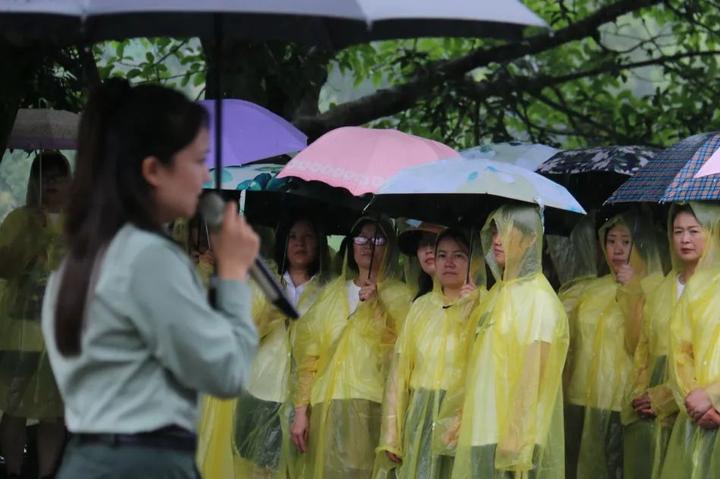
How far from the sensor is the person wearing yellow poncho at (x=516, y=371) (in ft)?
20.6

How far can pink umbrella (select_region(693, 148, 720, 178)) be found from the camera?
6.42 meters

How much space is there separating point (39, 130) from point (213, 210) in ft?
17.2

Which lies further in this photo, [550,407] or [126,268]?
[550,407]

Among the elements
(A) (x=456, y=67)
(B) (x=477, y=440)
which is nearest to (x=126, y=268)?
(B) (x=477, y=440)

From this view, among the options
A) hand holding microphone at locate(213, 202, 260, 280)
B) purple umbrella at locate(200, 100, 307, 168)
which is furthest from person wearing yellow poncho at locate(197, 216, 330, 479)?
hand holding microphone at locate(213, 202, 260, 280)

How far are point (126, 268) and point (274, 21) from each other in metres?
1.38

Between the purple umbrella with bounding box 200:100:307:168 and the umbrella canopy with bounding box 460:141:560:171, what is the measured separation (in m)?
1.38

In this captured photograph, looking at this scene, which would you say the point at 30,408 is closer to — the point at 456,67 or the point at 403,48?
the point at 456,67

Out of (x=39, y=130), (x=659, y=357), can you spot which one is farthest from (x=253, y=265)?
(x=39, y=130)

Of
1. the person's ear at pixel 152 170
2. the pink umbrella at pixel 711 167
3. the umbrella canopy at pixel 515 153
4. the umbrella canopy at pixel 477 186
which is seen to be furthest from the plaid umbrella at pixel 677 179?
the person's ear at pixel 152 170

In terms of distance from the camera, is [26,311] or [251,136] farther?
[26,311]

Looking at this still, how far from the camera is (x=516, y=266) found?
6.51 metres

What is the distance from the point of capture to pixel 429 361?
6.93 m

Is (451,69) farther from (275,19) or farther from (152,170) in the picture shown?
(152,170)
